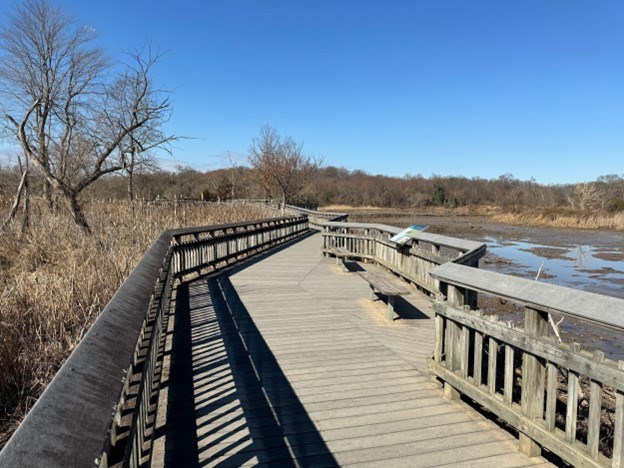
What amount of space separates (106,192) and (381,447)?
19.0 meters

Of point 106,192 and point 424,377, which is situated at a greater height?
point 106,192

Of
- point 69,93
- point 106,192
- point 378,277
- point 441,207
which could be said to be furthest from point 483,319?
point 441,207

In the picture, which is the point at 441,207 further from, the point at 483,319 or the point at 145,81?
the point at 483,319

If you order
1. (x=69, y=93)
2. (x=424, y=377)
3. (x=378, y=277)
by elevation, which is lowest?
(x=424, y=377)

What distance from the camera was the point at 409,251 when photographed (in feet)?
27.1

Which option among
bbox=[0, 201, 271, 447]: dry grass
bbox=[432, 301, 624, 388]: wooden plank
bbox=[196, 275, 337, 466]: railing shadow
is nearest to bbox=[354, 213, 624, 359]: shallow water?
bbox=[432, 301, 624, 388]: wooden plank

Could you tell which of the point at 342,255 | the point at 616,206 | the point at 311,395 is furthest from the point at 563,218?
the point at 311,395

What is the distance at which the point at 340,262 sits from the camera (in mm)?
11070

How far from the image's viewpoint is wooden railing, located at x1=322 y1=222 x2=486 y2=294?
19.9 ft

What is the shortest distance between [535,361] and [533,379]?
0.12 metres

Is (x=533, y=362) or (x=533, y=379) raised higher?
(x=533, y=362)

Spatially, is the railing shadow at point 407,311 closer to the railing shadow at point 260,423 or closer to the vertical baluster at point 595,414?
the railing shadow at point 260,423

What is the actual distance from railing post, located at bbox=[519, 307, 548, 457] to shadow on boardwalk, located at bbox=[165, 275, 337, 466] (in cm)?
130

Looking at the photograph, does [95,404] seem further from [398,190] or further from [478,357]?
[398,190]
